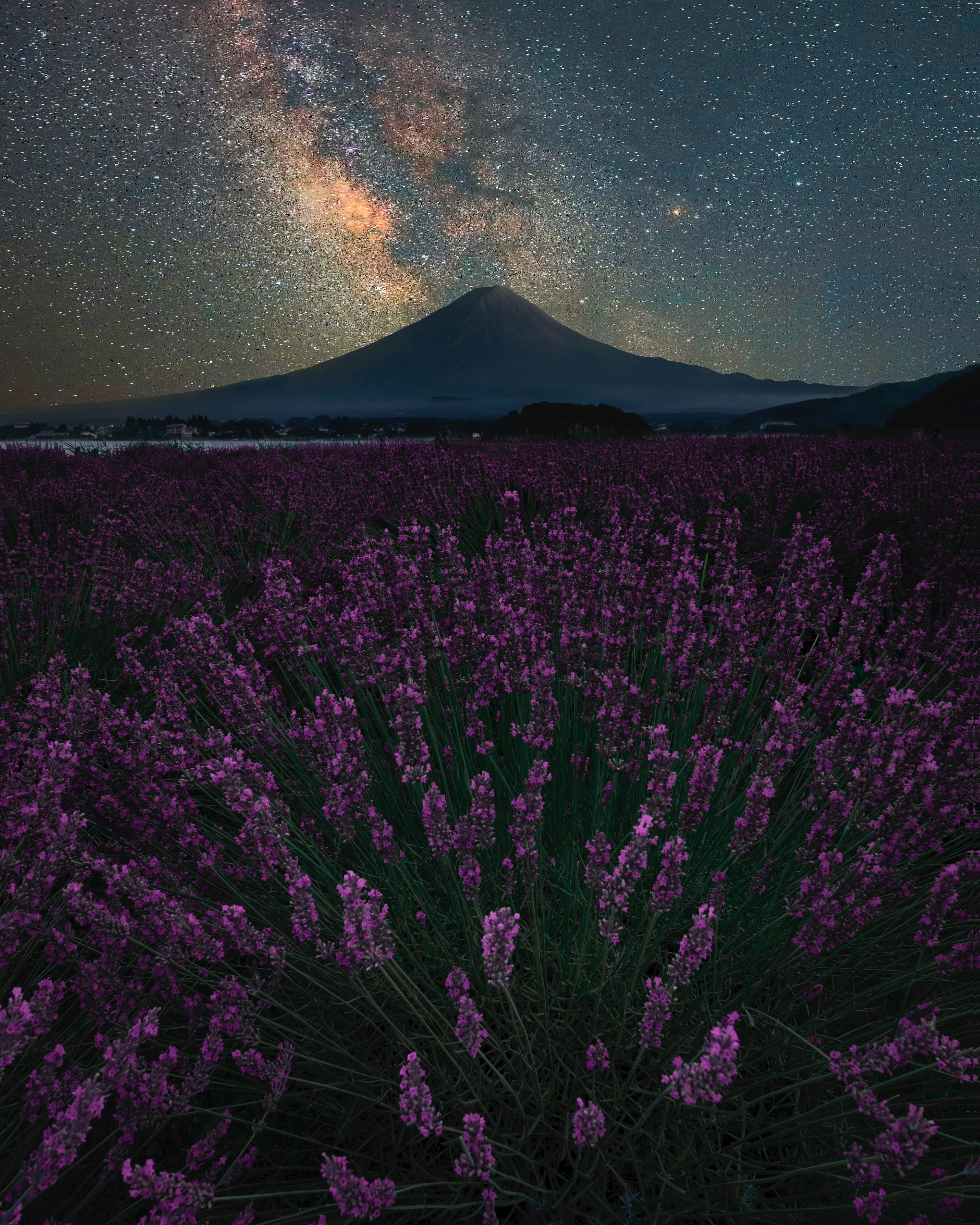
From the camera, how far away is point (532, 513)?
5.37 metres

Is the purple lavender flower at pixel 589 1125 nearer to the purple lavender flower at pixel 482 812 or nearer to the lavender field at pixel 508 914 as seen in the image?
the lavender field at pixel 508 914

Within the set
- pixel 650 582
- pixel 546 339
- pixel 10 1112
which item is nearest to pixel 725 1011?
pixel 10 1112

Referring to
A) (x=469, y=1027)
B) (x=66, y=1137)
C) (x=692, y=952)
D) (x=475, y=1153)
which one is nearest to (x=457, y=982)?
(x=469, y=1027)

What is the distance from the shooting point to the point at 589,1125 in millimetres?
845

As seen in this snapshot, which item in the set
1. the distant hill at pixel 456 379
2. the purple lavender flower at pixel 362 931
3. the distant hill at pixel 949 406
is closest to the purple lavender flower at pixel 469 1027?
the purple lavender flower at pixel 362 931

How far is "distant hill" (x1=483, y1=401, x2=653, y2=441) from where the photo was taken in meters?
15.1

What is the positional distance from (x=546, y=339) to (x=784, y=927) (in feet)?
607

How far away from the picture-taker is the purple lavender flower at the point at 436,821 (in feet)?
3.57

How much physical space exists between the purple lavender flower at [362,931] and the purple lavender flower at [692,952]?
41cm

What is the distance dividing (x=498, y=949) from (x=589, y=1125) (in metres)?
0.26

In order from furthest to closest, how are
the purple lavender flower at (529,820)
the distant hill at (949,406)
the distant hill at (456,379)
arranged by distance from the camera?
the distant hill at (456,379) < the distant hill at (949,406) < the purple lavender flower at (529,820)

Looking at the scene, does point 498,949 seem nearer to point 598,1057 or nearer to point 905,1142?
point 598,1057

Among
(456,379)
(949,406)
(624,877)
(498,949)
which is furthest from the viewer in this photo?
(456,379)

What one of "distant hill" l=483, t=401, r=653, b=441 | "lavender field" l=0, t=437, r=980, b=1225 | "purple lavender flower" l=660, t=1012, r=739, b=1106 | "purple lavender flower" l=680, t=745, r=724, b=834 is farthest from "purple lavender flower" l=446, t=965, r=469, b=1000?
"distant hill" l=483, t=401, r=653, b=441
